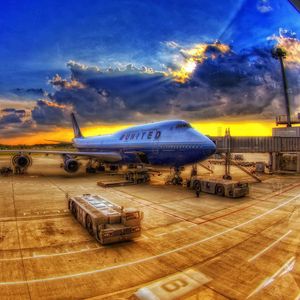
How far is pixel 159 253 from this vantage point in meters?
10.5

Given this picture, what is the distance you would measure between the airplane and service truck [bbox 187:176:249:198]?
2.04 m

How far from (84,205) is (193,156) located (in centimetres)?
1203

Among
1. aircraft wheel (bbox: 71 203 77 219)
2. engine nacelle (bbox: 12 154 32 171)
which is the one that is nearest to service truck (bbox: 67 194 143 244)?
aircraft wheel (bbox: 71 203 77 219)

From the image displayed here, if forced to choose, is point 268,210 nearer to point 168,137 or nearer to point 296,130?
point 168,137

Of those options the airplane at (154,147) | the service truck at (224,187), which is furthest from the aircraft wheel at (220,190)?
the airplane at (154,147)

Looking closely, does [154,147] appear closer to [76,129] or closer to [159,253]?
[159,253]

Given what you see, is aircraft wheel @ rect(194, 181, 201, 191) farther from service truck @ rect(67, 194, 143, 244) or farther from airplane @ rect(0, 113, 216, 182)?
service truck @ rect(67, 194, 143, 244)

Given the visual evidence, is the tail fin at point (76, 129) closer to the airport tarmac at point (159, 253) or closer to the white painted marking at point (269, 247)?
the airport tarmac at point (159, 253)

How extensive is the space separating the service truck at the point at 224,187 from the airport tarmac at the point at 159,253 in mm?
2645

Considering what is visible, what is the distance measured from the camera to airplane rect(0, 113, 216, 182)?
23.8 m

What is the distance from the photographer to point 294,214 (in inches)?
645

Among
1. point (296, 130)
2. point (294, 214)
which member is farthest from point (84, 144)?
point (294, 214)

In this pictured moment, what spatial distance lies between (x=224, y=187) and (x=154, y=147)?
8.06 metres

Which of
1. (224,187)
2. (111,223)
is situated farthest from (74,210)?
(224,187)
